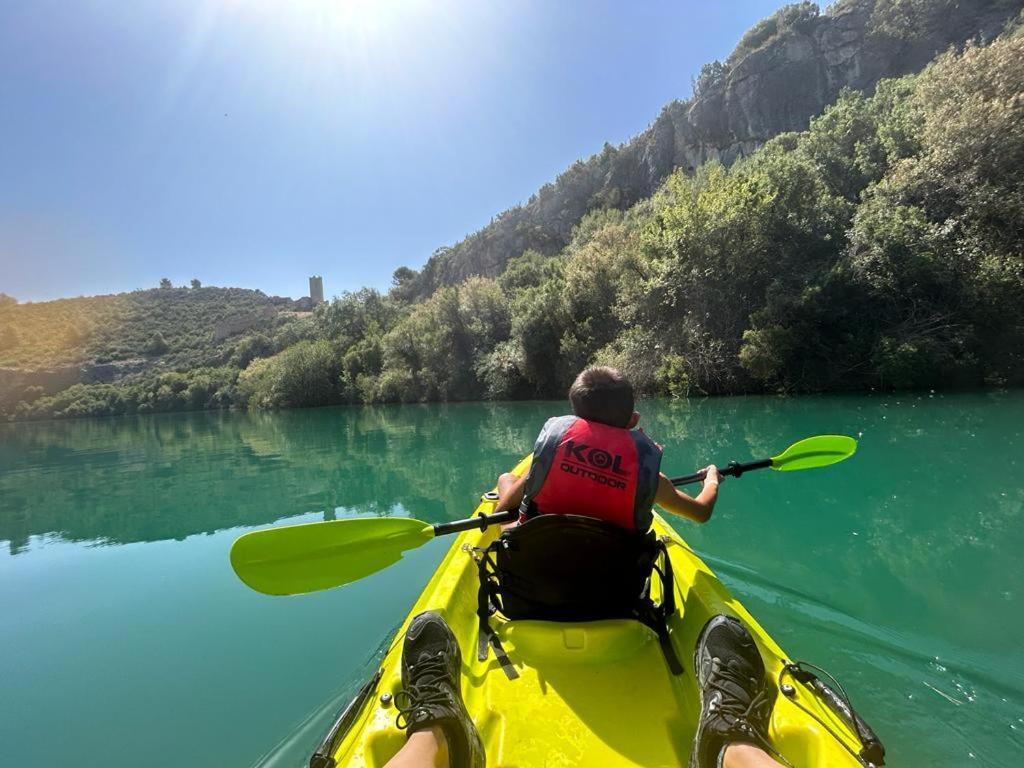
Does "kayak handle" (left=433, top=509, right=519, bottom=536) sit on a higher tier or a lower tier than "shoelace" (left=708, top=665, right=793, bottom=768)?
higher

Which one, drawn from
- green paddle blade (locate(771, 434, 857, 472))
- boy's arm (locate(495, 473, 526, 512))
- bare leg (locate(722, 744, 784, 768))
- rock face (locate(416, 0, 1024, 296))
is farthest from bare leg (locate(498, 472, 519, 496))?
rock face (locate(416, 0, 1024, 296))

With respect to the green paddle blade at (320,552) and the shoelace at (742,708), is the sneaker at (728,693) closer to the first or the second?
the shoelace at (742,708)

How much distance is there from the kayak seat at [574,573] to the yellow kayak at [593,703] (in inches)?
1.9

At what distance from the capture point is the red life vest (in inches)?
72.4

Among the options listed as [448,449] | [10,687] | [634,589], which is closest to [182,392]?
[448,449]

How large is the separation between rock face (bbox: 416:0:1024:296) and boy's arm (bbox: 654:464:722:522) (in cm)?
4825

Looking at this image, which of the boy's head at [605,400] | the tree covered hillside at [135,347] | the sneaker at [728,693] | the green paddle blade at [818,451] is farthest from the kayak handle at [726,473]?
the tree covered hillside at [135,347]

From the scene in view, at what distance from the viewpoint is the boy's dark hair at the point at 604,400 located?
1.95m

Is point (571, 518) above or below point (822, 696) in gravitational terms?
above

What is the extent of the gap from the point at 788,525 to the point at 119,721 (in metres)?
5.12

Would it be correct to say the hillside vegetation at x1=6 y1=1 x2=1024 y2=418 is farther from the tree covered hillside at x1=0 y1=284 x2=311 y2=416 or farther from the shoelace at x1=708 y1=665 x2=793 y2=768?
the tree covered hillside at x1=0 y1=284 x2=311 y2=416

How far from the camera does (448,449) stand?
11.9 m

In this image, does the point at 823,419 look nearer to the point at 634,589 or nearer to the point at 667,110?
the point at 634,589

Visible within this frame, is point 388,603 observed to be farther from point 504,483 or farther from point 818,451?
point 818,451
